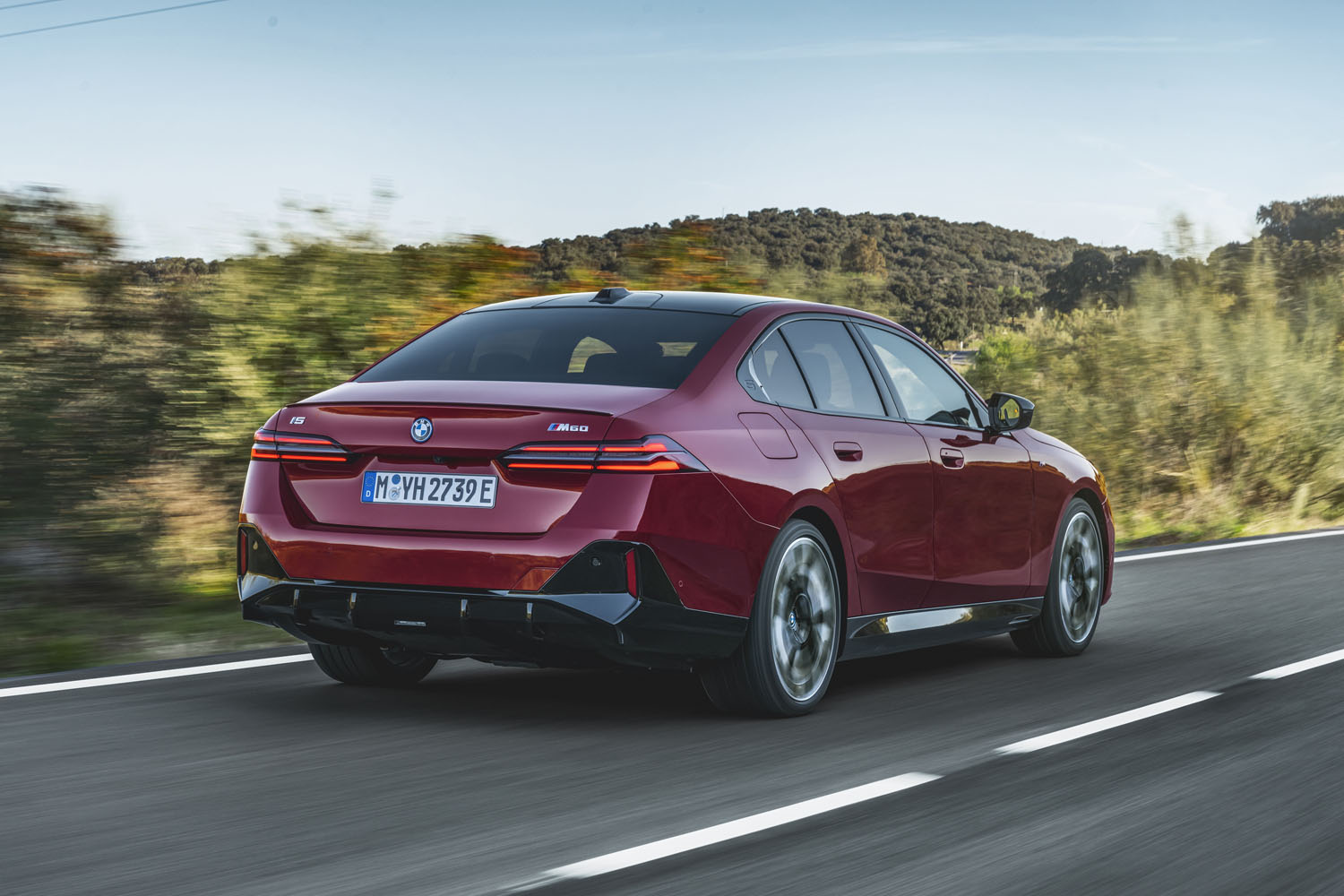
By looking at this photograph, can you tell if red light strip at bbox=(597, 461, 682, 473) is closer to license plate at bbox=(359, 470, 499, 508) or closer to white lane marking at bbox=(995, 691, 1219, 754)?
license plate at bbox=(359, 470, 499, 508)

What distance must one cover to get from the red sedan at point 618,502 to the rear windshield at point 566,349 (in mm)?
12

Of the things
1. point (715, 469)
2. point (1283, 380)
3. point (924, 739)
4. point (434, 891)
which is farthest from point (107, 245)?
point (1283, 380)

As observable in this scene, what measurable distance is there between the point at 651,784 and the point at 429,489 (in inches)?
52.5

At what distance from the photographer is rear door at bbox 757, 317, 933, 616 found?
→ 22.1 feet

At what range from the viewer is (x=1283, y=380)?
879 inches

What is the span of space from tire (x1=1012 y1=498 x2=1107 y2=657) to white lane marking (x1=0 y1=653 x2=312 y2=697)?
3.72m

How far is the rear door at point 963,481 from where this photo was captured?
7.50 metres

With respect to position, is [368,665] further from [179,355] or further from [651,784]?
[179,355]

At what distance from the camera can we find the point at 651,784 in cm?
529

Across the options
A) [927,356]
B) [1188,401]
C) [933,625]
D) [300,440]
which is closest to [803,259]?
[1188,401]

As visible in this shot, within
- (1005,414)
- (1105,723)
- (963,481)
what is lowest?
(1105,723)

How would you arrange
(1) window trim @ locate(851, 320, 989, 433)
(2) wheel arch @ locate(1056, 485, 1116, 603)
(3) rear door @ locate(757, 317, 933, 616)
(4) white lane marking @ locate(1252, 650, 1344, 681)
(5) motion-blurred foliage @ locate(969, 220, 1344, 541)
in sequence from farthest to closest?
(5) motion-blurred foliage @ locate(969, 220, 1344, 541)
(2) wheel arch @ locate(1056, 485, 1116, 603)
(4) white lane marking @ locate(1252, 650, 1344, 681)
(1) window trim @ locate(851, 320, 989, 433)
(3) rear door @ locate(757, 317, 933, 616)

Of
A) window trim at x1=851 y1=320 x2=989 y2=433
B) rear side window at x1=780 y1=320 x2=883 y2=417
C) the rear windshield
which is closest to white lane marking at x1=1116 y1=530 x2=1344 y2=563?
window trim at x1=851 y1=320 x2=989 y2=433

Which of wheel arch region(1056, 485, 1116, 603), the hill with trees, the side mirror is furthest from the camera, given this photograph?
the hill with trees
